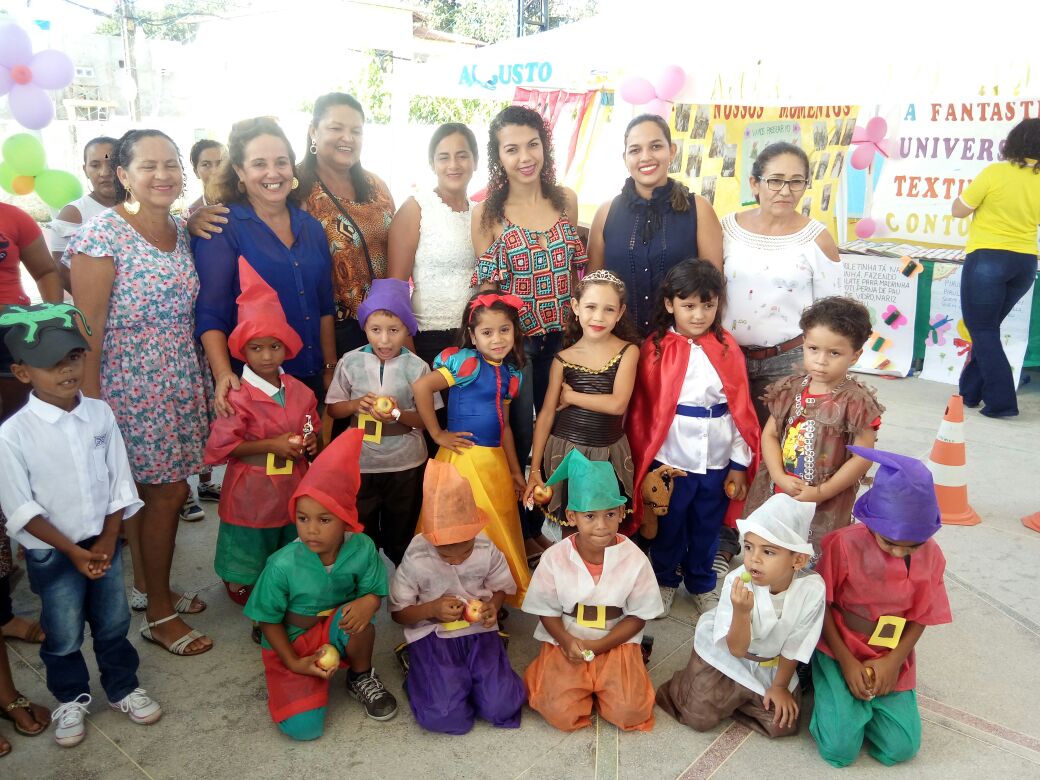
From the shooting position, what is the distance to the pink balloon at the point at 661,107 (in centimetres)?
709

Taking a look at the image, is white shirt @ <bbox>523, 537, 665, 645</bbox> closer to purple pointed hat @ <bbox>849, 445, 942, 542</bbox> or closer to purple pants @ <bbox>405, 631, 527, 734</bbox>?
purple pants @ <bbox>405, 631, 527, 734</bbox>

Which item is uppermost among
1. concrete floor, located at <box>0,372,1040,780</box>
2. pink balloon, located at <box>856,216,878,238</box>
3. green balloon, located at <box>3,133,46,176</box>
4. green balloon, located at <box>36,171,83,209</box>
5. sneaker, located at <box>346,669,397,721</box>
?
green balloon, located at <box>3,133,46,176</box>

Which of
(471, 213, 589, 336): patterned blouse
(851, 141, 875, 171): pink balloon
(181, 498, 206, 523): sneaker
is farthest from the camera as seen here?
(851, 141, 875, 171): pink balloon

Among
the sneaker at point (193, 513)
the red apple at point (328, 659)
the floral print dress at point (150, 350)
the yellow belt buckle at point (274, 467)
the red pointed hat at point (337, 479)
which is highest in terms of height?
Result: the floral print dress at point (150, 350)

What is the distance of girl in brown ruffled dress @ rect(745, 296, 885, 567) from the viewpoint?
9.73 ft

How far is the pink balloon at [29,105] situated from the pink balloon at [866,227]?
646 cm

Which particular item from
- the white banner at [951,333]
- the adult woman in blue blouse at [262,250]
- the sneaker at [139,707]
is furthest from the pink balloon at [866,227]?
the sneaker at [139,707]

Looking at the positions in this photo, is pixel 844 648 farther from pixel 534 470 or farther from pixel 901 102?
pixel 901 102

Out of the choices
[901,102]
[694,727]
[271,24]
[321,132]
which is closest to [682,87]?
[901,102]

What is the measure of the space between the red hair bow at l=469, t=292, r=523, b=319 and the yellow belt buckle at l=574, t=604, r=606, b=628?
4.03 ft

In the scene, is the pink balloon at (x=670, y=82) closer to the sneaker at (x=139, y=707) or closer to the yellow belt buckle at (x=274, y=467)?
the yellow belt buckle at (x=274, y=467)

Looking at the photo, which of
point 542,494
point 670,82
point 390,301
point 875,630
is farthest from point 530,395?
point 670,82

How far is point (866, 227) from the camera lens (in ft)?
24.1

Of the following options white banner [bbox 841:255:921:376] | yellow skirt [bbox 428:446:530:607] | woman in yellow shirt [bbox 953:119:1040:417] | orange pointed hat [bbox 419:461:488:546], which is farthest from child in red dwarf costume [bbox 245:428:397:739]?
white banner [bbox 841:255:921:376]
